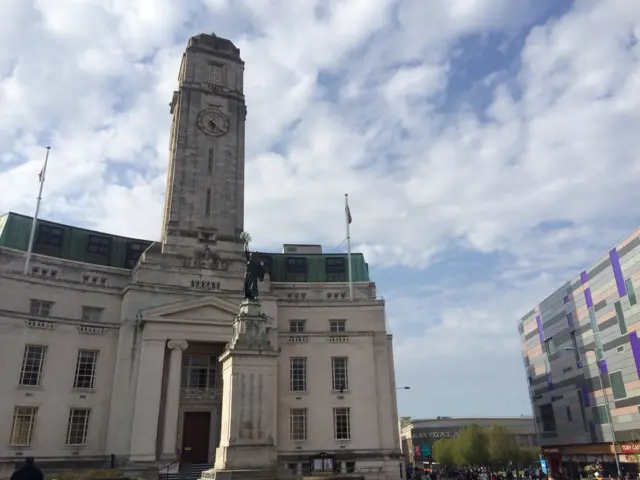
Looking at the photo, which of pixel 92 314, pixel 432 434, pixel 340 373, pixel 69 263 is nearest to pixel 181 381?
pixel 92 314

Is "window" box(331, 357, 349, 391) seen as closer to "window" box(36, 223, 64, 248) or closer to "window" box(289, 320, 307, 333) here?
"window" box(289, 320, 307, 333)

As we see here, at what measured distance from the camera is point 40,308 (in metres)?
39.4

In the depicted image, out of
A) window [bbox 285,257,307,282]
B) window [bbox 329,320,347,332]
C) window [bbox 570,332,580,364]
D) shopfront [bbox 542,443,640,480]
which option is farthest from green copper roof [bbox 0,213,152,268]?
window [bbox 570,332,580,364]

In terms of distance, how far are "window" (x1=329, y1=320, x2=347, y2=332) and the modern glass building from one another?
19.6 metres

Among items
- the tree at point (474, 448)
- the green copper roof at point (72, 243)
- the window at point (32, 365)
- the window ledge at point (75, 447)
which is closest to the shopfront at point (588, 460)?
the tree at point (474, 448)

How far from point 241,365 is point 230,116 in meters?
37.3

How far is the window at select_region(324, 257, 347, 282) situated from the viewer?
53.9 metres

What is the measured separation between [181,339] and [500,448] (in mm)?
48857

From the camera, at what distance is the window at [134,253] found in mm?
48312

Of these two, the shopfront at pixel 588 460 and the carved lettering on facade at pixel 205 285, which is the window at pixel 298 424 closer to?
the carved lettering on facade at pixel 205 285

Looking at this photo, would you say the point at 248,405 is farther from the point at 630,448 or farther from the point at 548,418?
the point at 548,418

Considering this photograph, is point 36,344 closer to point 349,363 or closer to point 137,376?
point 137,376

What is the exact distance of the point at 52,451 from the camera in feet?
118

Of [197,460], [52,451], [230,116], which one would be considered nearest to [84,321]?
[52,451]
